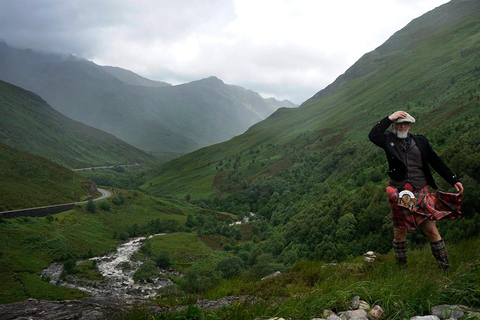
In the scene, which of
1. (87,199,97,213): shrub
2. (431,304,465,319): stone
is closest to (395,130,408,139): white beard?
(431,304,465,319): stone

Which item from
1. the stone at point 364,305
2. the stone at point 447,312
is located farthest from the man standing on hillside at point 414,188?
the stone at point 364,305

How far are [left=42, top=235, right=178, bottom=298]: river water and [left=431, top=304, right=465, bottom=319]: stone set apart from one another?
5628 centimetres

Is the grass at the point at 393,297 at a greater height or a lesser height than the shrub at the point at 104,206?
greater

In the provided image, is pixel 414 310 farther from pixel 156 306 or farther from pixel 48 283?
pixel 48 283

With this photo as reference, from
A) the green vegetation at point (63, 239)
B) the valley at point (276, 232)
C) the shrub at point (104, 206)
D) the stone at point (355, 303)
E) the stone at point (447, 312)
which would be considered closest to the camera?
the stone at point (447, 312)

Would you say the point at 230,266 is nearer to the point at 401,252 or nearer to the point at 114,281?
the point at 114,281

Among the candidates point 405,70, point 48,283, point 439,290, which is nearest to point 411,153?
point 439,290

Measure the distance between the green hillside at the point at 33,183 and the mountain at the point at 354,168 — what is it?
205 feet

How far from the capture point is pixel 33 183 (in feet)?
397

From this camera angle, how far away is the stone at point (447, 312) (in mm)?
4762

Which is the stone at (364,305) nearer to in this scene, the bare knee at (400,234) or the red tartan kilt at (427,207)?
the red tartan kilt at (427,207)

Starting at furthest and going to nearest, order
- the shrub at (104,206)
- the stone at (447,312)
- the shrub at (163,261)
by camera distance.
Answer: the shrub at (104,206) → the shrub at (163,261) → the stone at (447,312)

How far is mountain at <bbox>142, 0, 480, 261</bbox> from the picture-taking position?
26.6 metres

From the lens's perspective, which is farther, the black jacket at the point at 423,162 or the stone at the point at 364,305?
the black jacket at the point at 423,162
